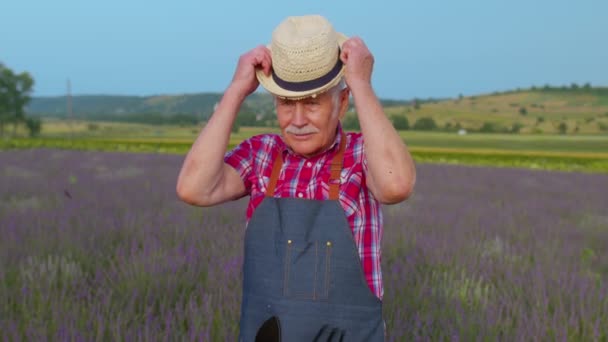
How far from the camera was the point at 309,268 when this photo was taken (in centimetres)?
188

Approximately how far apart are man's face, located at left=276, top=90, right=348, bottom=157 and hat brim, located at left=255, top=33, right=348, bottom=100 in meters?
0.05

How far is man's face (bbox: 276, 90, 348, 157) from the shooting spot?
6.59 ft

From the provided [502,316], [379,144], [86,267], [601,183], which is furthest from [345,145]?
[601,183]

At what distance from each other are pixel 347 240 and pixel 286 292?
263 mm

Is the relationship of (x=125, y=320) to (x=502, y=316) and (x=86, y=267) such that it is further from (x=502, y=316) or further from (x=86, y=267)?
(x=502, y=316)

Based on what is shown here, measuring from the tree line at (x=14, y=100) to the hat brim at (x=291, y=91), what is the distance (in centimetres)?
7332

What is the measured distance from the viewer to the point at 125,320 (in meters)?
2.93

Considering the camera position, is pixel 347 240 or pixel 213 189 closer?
pixel 347 240

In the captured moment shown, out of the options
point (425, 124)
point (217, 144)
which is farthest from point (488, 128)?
point (217, 144)

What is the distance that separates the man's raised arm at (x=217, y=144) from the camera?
204cm

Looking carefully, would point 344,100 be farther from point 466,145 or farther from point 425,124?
point 425,124

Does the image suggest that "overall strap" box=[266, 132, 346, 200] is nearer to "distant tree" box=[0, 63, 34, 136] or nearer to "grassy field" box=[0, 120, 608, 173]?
"grassy field" box=[0, 120, 608, 173]

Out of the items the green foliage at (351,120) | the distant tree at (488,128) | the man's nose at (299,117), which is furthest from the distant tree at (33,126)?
the man's nose at (299,117)

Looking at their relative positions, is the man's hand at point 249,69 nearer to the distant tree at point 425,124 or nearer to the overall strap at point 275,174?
the overall strap at point 275,174
